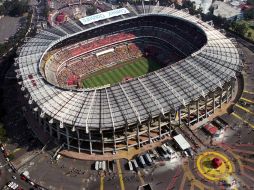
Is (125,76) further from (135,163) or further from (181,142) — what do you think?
(135,163)

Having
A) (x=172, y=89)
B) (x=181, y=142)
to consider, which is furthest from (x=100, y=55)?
(x=181, y=142)

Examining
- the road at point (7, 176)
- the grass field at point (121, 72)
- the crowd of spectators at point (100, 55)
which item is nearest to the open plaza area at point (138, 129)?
the road at point (7, 176)

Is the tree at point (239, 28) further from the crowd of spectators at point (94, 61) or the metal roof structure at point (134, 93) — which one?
the crowd of spectators at point (94, 61)

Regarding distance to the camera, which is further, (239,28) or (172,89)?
(239,28)

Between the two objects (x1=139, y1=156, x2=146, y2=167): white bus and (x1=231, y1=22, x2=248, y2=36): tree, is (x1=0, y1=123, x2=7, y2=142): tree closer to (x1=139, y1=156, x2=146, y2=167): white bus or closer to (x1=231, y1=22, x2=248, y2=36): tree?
(x1=139, y1=156, x2=146, y2=167): white bus

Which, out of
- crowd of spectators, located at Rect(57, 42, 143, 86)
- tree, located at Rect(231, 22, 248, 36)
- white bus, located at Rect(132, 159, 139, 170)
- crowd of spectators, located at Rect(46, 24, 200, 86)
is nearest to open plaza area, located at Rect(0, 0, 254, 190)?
white bus, located at Rect(132, 159, 139, 170)

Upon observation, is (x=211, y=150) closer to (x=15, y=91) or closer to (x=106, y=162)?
(x=106, y=162)
